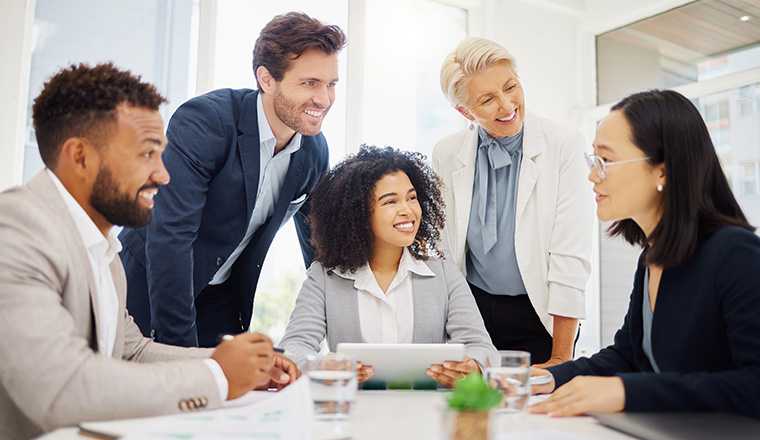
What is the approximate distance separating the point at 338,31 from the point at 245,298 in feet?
3.84

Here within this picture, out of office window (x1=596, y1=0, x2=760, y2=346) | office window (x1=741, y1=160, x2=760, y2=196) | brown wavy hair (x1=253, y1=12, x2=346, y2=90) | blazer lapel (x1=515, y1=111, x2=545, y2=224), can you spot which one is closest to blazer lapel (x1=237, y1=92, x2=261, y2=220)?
brown wavy hair (x1=253, y1=12, x2=346, y2=90)

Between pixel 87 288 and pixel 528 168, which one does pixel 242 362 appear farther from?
pixel 528 168

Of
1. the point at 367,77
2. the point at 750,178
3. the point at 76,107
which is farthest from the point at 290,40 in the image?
the point at 750,178

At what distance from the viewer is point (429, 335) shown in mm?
2129

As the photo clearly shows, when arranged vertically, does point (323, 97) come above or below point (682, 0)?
below

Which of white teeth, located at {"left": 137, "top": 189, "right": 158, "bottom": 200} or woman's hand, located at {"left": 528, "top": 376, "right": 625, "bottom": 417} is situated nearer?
woman's hand, located at {"left": 528, "top": 376, "right": 625, "bottom": 417}

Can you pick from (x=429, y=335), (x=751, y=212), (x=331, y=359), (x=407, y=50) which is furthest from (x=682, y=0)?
(x=331, y=359)

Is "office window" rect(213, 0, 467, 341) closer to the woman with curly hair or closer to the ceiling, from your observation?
the ceiling

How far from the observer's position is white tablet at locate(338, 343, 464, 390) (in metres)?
1.57

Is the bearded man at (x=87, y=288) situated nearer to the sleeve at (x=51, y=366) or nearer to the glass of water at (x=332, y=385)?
the sleeve at (x=51, y=366)

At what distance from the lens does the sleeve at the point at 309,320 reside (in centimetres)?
198

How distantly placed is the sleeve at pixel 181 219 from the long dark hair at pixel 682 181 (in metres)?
1.52

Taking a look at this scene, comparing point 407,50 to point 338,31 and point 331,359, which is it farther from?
point 331,359

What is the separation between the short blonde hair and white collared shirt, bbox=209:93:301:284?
70cm
